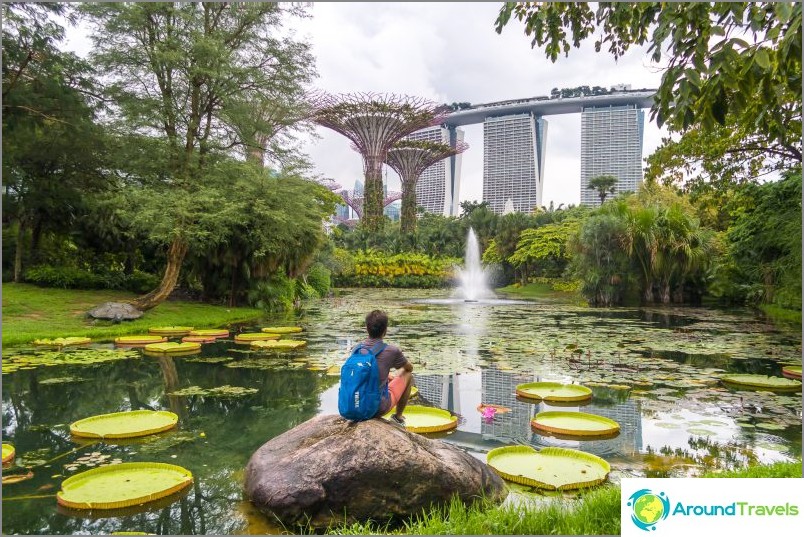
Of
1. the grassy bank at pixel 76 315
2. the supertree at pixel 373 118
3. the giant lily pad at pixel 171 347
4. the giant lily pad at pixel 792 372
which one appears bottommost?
the giant lily pad at pixel 171 347

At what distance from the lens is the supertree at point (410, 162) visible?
46844mm

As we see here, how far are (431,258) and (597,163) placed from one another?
2470 cm

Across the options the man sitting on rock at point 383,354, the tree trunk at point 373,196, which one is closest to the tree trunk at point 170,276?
the man sitting on rock at point 383,354

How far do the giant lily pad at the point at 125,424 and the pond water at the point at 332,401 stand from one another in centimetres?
13

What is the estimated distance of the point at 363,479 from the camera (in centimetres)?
372

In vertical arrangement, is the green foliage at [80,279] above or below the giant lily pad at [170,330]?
above

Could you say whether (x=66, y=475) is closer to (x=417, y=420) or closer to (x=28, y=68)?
(x=417, y=420)

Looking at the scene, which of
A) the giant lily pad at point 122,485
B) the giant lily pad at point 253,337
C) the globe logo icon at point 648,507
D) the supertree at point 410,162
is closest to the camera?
the globe logo icon at point 648,507

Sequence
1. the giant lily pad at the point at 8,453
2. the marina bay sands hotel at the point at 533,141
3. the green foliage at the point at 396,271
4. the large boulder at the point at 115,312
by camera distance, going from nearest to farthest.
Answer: the giant lily pad at the point at 8,453 < the large boulder at the point at 115,312 < the green foliage at the point at 396,271 < the marina bay sands hotel at the point at 533,141

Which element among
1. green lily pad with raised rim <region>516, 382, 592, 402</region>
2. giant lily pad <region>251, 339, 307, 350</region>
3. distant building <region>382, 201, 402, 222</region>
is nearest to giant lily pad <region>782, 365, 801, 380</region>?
green lily pad with raised rim <region>516, 382, 592, 402</region>

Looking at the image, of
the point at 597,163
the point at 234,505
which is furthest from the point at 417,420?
the point at 597,163

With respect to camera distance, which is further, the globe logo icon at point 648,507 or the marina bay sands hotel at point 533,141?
the marina bay sands hotel at point 533,141

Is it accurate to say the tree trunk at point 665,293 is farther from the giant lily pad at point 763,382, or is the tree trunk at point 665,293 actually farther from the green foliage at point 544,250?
the giant lily pad at point 763,382

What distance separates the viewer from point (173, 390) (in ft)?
24.7
